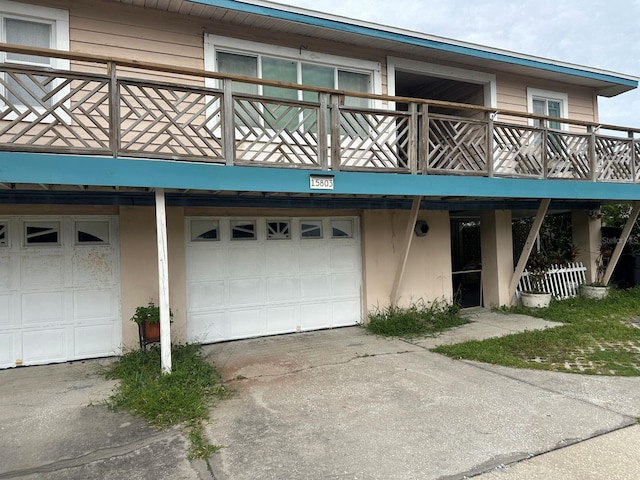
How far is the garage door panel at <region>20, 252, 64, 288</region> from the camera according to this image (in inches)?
228

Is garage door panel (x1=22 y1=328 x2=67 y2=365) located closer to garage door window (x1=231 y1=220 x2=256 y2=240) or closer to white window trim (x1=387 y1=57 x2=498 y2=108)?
garage door window (x1=231 y1=220 x2=256 y2=240)

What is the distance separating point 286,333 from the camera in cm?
738

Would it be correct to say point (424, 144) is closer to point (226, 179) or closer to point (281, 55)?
point (281, 55)

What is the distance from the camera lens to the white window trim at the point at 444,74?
26.3 ft

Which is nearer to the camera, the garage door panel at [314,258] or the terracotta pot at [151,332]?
the terracotta pot at [151,332]

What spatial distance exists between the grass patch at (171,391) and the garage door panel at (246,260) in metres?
1.63

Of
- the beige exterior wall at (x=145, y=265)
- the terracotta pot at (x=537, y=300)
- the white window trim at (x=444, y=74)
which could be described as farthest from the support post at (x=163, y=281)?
the terracotta pot at (x=537, y=300)

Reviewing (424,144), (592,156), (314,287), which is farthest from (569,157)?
(314,287)

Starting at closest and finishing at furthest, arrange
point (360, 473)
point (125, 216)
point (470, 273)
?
point (360, 473) < point (125, 216) < point (470, 273)

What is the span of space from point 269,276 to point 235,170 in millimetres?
2595

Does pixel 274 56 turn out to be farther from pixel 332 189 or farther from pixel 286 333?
pixel 286 333

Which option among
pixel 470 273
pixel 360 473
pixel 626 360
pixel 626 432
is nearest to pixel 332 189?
pixel 360 473

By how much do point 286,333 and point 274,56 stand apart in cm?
466

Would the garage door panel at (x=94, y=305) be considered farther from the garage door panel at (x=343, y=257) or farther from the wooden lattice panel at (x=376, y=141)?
the wooden lattice panel at (x=376, y=141)
